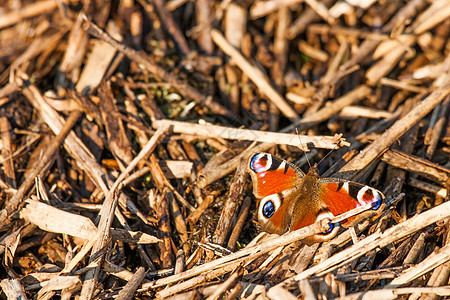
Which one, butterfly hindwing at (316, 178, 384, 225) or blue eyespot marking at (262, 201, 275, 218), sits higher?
blue eyespot marking at (262, 201, 275, 218)

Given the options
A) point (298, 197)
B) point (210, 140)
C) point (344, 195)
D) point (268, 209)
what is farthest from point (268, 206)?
point (210, 140)

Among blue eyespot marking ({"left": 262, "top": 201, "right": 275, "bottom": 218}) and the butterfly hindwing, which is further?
blue eyespot marking ({"left": 262, "top": 201, "right": 275, "bottom": 218})

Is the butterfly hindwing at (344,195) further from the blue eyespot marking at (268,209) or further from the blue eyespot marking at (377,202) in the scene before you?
the blue eyespot marking at (268,209)

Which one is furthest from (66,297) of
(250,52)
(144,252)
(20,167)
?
(250,52)

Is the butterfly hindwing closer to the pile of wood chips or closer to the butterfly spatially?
the butterfly

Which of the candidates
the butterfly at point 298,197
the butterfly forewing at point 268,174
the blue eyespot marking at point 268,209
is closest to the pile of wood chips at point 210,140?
the butterfly at point 298,197

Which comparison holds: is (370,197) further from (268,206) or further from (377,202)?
(268,206)

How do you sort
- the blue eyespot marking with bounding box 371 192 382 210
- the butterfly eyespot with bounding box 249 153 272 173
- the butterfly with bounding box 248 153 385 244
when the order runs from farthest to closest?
the butterfly eyespot with bounding box 249 153 272 173 < the butterfly with bounding box 248 153 385 244 < the blue eyespot marking with bounding box 371 192 382 210

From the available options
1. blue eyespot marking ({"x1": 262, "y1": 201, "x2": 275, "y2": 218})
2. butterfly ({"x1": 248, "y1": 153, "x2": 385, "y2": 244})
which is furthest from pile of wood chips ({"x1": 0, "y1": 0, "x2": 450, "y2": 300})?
blue eyespot marking ({"x1": 262, "y1": 201, "x2": 275, "y2": 218})

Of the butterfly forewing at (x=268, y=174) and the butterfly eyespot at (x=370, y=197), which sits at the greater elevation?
the butterfly forewing at (x=268, y=174)
